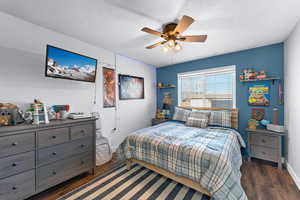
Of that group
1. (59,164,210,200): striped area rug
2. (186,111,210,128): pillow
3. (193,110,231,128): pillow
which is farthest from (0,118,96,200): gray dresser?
(193,110,231,128): pillow

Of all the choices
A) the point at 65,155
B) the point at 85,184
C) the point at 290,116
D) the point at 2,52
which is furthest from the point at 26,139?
the point at 290,116

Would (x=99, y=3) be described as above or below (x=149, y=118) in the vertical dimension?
above

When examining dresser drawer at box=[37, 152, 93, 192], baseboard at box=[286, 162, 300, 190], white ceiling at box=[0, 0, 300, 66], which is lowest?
baseboard at box=[286, 162, 300, 190]

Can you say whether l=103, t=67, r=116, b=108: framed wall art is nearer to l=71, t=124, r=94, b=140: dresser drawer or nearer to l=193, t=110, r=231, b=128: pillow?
l=71, t=124, r=94, b=140: dresser drawer

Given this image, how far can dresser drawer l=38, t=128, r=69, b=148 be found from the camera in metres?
1.61

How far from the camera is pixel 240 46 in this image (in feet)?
8.89

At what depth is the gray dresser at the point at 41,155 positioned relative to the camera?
138cm

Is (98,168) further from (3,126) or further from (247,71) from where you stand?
(247,71)

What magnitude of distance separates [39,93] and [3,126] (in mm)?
671

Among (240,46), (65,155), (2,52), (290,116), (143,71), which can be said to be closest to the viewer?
(2,52)

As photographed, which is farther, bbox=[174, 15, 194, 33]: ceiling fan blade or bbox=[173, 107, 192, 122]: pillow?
bbox=[173, 107, 192, 122]: pillow

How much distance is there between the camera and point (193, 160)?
5.21ft

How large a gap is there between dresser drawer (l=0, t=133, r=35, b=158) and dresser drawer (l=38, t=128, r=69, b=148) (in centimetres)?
8

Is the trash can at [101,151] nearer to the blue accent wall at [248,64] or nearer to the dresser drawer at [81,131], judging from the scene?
the dresser drawer at [81,131]
